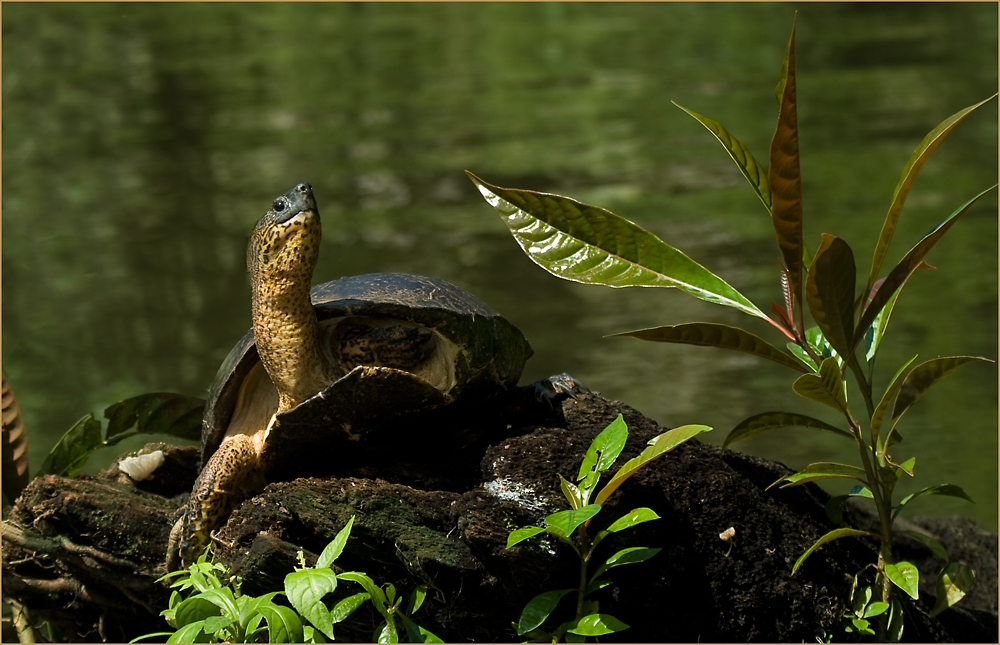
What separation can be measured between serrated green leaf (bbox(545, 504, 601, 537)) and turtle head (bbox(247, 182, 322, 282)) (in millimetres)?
790

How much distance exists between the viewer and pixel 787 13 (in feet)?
42.4

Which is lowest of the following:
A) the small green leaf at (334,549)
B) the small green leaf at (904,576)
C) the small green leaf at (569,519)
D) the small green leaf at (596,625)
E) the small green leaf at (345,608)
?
the small green leaf at (596,625)

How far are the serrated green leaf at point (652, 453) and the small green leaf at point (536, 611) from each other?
0.20m

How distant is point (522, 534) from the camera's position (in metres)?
1.66

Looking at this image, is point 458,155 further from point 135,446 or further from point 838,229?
point 135,446

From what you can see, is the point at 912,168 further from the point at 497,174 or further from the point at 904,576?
the point at 497,174

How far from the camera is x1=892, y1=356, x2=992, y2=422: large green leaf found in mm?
1775

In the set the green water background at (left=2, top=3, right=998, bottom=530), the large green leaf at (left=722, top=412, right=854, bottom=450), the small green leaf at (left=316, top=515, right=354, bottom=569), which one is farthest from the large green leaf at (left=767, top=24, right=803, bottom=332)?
the green water background at (left=2, top=3, right=998, bottom=530)

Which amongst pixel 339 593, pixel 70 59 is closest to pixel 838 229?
pixel 339 593

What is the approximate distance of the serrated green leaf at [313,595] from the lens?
1624 mm

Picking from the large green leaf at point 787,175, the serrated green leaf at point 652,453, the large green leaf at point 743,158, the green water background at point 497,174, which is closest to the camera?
the large green leaf at point 787,175

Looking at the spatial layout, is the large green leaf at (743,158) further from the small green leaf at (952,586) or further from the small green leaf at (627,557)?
the small green leaf at (952,586)

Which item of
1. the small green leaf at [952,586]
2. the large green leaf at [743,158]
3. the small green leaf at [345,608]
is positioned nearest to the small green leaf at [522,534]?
the small green leaf at [345,608]

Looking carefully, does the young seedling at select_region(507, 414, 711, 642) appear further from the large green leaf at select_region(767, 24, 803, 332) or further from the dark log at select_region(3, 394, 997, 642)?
the large green leaf at select_region(767, 24, 803, 332)
